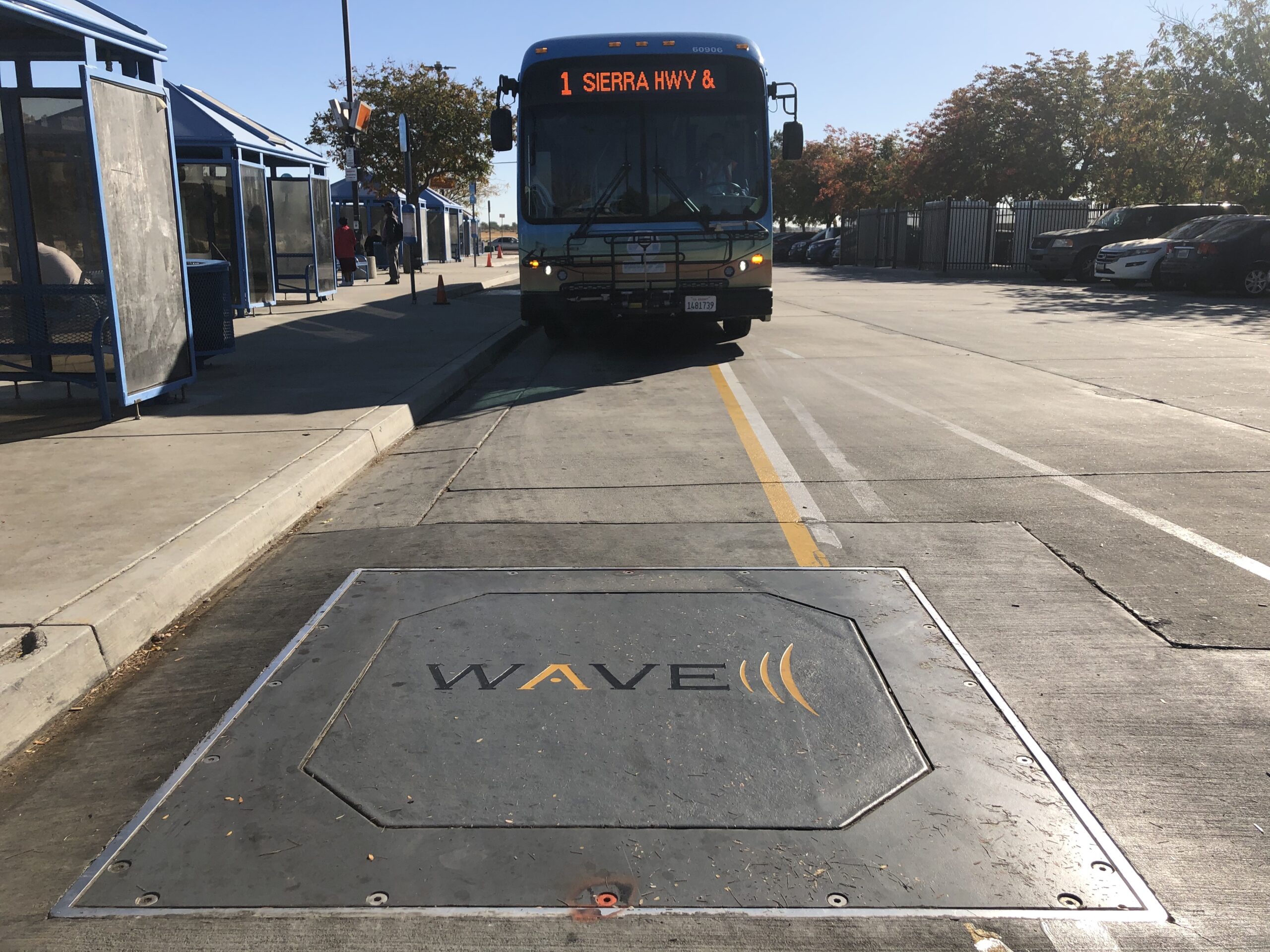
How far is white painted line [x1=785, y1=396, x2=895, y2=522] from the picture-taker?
20.4ft

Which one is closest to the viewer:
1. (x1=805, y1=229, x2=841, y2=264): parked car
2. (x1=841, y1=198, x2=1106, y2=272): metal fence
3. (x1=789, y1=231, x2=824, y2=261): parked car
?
(x1=841, y1=198, x2=1106, y2=272): metal fence

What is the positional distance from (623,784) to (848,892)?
77 cm

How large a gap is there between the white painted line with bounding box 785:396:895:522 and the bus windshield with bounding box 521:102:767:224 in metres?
3.80

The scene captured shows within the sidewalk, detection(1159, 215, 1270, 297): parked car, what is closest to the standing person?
the sidewalk

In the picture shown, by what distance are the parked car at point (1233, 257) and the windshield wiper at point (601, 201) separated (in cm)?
1676

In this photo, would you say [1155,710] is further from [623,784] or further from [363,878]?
[363,878]

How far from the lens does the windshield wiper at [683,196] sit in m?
12.3

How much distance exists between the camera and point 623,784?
10.3 ft

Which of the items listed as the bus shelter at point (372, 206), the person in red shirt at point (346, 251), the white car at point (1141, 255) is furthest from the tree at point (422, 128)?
the white car at point (1141, 255)

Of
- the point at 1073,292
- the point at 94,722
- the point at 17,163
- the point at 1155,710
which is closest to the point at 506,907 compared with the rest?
the point at 94,722

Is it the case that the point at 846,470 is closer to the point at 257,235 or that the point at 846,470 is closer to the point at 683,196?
the point at 683,196

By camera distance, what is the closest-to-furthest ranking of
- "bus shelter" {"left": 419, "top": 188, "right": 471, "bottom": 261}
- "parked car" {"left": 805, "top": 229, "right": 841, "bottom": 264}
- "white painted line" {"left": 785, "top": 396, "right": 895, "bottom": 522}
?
"white painted line" {"left": 785, "top": 396, "right": 895, "bottom": 522} → "bus shelter" {"left": 419, "top": 188, "right": 471, "bottom": 261} → "parked car" {"left": 805, "top": 229, "right": 841, "bottom": 264}

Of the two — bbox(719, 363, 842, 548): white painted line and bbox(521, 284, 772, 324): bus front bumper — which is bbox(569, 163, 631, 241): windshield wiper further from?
bbox(719, 363, 842, 548): white painted line

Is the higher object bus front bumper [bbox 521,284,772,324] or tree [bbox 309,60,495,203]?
tree [bbox 309,60,495,203]
